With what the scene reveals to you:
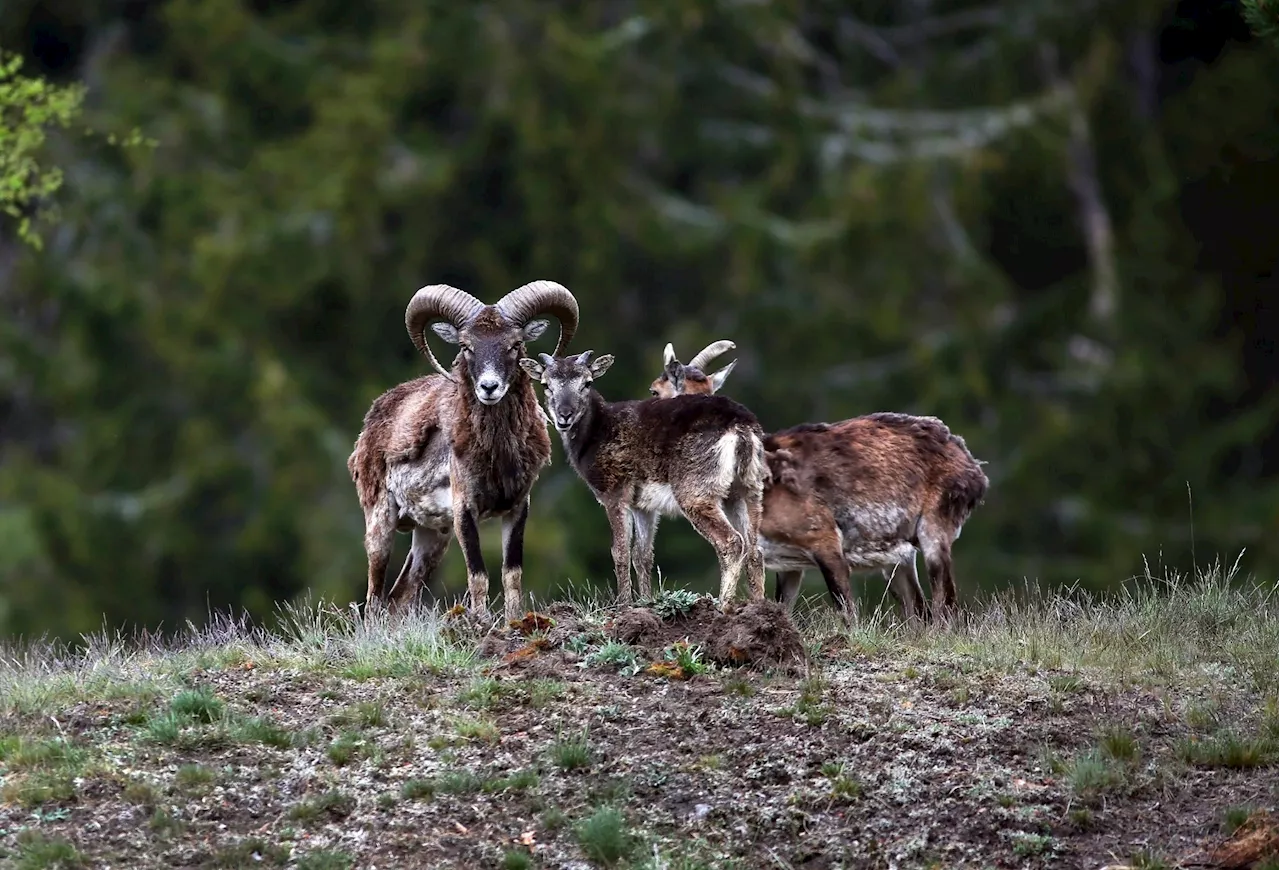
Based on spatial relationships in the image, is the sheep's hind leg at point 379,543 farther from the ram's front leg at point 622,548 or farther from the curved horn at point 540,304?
the ram's front leg at point 622,548

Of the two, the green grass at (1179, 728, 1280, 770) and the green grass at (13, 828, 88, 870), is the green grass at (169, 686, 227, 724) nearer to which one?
the green grass at (13, 828, 88, 870)

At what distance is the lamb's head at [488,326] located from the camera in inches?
543

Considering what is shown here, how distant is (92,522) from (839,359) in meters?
14.3

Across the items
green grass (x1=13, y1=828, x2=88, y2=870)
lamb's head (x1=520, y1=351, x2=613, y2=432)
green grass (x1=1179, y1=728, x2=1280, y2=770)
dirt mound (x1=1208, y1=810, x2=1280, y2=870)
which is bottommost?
dirt mound (x1=1208, y1=810, x2=1280, y2=870)

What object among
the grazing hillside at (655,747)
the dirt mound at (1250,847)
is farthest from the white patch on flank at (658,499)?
the dirt mound at (1250,847)

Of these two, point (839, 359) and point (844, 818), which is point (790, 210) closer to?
point (839, 359)

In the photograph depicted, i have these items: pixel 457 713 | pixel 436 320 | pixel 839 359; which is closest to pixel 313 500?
pixel 839 359

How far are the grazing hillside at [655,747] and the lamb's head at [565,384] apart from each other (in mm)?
1560

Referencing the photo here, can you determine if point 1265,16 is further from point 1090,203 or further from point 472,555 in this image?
point 1090,203

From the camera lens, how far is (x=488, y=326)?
14.1 m

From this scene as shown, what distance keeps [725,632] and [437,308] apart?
359 cm

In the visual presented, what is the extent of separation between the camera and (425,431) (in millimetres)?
14961

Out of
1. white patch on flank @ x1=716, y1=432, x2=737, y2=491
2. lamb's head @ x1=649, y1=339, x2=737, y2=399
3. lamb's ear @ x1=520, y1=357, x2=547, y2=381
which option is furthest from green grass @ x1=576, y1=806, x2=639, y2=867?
lamb's head @ x1=649, y1=339, x2=737, y2=399

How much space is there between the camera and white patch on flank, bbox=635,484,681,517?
14.0 meters
